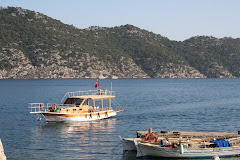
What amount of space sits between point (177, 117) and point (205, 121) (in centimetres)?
605

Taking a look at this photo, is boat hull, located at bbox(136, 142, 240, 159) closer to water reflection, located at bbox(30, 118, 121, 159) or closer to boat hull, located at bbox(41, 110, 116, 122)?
water reflection, located at bbox(30, 118, 121, 159)

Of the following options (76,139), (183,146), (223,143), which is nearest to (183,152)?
(183,146)

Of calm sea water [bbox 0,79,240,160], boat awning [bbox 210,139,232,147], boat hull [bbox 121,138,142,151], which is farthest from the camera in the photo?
calm sea water [bbox 0,79,240,160]

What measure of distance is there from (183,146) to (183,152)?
22.5 inches

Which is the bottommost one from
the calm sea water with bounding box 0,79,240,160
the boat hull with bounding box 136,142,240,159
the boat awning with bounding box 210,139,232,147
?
the calm sea water with bounding box 0,79,240,160

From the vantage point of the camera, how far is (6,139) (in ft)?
148

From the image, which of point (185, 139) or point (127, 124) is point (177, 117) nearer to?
point (127, 124)

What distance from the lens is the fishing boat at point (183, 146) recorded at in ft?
113

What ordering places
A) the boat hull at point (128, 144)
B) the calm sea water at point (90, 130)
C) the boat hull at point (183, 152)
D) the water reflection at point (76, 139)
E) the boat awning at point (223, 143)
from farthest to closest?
the calm sea water at point (90, 130) → the water reflection at point (76, 139) → the boat hull at point (128, 144) → the boat awning at point (223, 143) → the boat hull at point (183, 152)

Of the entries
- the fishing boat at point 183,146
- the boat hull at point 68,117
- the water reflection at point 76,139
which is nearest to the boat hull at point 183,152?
the fishing boat at point 183,146

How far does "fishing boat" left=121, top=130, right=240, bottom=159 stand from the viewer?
34406 mm

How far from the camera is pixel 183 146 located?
3453 cm

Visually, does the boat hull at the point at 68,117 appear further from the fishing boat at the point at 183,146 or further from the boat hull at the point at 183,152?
the boat hull at the point at 183,152

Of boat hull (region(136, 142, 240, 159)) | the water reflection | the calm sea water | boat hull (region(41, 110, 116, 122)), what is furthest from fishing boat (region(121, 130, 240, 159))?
boat hull (region(41, 110, 116, 122))
